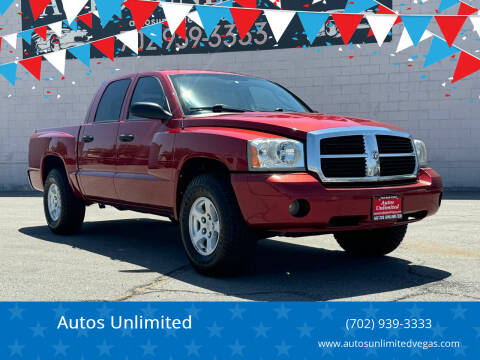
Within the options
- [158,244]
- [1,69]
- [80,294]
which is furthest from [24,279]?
[1,69]

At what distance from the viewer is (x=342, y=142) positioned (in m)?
4.37

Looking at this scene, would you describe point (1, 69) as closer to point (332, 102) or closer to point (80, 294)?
point (332, 102)

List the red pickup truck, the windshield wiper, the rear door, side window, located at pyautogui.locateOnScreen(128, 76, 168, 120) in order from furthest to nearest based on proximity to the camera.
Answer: the rear door
side window, located at pyautogui.locateOnScreen(128, 76, 168, 120)
the windshield wiper
the red pickup truck

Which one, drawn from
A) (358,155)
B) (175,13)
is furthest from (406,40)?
(358,155)

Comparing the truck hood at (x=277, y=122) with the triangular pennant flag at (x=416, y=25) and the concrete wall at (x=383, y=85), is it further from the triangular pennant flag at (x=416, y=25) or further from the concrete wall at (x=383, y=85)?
the concrete wall at (x=383, y=85)

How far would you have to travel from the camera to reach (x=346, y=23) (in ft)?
42.7

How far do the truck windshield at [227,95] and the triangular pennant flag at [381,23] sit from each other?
6398mm

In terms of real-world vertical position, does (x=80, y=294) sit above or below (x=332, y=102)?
below

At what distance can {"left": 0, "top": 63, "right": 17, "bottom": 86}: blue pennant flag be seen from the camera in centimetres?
1498

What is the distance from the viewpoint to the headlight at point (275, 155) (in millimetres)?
4203

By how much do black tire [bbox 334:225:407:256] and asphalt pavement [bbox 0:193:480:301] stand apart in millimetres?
119

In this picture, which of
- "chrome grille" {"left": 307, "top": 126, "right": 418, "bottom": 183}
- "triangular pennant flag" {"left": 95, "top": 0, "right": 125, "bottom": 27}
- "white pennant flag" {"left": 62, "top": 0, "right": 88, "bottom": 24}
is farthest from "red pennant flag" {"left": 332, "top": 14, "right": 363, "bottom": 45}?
"chrome grille" {"left": 307, "top": 126, "right": 418, "bottom": 183}

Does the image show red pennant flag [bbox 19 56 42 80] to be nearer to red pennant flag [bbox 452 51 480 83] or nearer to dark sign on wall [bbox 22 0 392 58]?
dark sign on wall [bbox 22 0 392 58]

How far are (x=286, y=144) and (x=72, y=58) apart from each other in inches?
529
